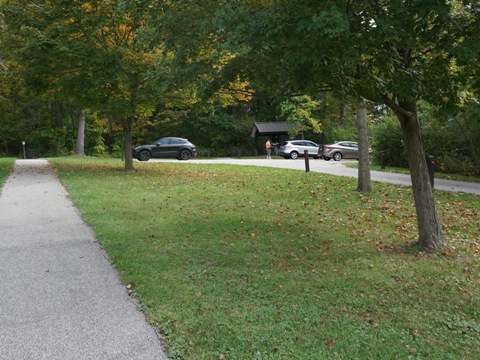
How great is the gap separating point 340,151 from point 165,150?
1235 centimetres

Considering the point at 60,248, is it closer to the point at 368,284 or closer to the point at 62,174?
the point at 368,284

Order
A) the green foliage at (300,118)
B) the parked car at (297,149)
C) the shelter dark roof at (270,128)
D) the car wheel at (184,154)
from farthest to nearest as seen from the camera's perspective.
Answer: the shelter dark roof at (270,128) < the green foliage at (300,118) < the parked car at (297,149) < the car wheel at (184,154)

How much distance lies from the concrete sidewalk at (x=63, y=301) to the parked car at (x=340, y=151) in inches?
979

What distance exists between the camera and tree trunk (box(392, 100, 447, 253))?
641cm

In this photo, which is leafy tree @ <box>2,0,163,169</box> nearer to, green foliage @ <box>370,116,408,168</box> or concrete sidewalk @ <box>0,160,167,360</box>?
concrete sidewalk @ <box>0,160,167,360</box>

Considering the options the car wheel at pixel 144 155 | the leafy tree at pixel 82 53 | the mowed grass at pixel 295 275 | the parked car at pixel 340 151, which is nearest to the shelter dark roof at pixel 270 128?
the parked car at pixel 340 151

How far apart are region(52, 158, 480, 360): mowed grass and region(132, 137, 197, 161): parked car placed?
18.1 metres

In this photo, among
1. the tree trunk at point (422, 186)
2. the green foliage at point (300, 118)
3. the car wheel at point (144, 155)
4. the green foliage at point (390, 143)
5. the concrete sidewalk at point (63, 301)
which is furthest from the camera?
the green foliage at point (300, 118)

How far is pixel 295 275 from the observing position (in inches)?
208

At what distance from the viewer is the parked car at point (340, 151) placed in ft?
101

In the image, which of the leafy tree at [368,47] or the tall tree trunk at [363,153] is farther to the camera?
the tall tree trunk at [363,153]

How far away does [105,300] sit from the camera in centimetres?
439

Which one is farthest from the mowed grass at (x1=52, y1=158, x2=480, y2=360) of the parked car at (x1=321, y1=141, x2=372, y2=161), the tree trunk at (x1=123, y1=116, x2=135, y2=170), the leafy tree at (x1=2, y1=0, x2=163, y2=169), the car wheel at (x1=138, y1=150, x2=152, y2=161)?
the parked car at (x1=321, y1=141, x2=372, y2=161)

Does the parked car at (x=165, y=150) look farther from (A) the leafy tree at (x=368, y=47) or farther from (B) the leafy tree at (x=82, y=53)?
(A) the leafy tree at (x=368, y=47)
